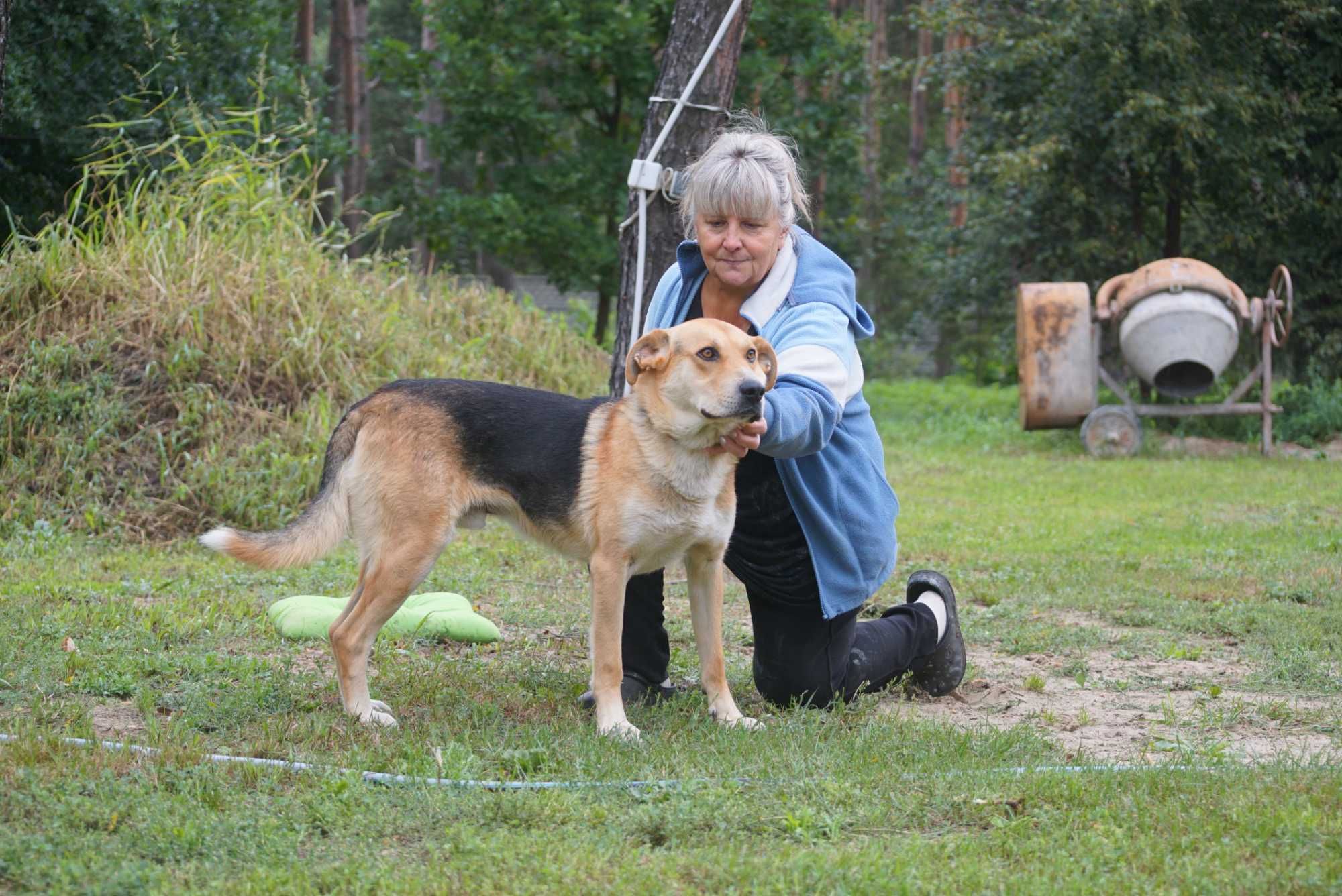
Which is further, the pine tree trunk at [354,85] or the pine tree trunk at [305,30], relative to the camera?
the pine tree trunk at [354,85]

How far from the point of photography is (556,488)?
Result: 416cm

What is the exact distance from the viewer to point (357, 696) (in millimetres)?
4125

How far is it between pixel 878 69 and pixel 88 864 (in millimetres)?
15017

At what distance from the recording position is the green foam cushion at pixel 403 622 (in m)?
5.30

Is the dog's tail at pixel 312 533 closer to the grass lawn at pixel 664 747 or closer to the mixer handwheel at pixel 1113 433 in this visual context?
the grass lawn at pixel 664 747

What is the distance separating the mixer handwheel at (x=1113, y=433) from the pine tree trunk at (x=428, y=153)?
647 cm

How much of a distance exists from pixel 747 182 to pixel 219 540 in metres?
2.03

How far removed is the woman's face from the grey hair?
0.08 ft

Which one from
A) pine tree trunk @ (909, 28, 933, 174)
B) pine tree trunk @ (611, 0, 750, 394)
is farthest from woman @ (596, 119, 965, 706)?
pine tree trunk @ (909, 28, 933, 174)

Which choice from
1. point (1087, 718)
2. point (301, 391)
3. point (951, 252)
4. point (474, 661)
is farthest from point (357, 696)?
point (951, 252)

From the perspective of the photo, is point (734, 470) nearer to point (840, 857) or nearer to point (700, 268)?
point (700, 268)

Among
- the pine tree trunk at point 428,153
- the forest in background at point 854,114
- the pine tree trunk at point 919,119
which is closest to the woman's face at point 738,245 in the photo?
the forest in background at point 854,114

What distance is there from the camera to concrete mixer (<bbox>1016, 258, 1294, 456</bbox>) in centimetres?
1192

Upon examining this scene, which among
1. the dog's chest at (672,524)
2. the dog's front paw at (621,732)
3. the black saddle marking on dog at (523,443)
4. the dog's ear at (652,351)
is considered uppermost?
the dog's ear at (652,351)
